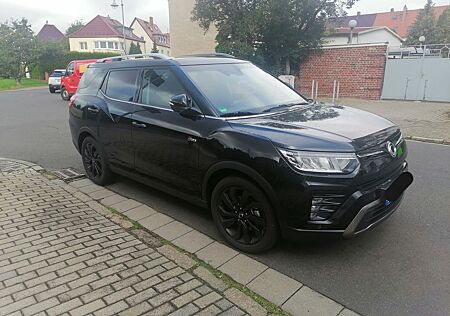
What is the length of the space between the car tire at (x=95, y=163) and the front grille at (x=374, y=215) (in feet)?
11.6

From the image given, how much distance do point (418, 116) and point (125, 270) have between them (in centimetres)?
1189

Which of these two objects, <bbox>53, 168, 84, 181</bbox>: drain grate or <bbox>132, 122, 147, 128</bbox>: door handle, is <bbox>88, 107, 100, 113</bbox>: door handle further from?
<bbox>53, 168, 84, 181</bbox>: drain grate

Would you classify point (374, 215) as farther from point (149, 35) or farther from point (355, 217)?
point (149, 35)

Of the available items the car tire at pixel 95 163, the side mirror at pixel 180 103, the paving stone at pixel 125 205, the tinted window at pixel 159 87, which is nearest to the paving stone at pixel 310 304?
the side mirror at pixel 180 103

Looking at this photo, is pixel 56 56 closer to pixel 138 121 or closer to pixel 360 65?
pixel 360 65

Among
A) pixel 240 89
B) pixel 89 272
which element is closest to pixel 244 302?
pixel 89 272

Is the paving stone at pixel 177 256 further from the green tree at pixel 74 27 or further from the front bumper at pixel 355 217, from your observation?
the green tree at pixel 74 27

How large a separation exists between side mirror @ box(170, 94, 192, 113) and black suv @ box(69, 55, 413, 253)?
0.01 m

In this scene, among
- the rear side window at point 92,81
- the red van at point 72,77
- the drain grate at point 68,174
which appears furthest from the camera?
the red van at point 72,77

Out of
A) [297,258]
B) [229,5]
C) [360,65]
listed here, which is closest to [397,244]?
[297,258]

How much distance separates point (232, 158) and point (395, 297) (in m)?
1.69

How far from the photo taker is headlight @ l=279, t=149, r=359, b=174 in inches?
111

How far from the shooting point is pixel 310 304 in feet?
8.64

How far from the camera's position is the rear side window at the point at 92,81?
5141mm
